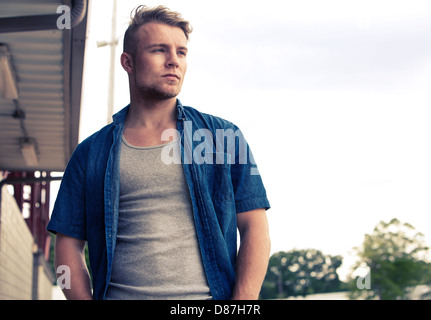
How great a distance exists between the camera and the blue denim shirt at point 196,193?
1.85 metres

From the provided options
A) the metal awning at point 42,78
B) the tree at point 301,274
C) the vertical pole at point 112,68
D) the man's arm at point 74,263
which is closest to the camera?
the man's arm at point 74,263

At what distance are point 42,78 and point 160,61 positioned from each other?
5.36 meters

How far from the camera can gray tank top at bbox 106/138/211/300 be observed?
5.87 feet

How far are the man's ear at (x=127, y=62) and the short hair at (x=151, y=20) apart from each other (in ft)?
0.06

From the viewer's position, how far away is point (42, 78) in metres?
6.94

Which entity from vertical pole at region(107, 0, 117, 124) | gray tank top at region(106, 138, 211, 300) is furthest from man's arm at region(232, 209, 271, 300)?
vertical pole at region(107, 0, 117, 124)

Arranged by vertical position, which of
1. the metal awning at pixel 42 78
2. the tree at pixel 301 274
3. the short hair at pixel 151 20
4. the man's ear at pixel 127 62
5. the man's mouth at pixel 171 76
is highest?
the metal awning at pixel 42 78

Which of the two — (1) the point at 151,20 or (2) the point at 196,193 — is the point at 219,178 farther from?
(1) the point at 151,20

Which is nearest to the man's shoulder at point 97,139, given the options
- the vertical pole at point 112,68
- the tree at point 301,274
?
the vertical pole at point 112,68

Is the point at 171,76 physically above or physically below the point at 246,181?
above

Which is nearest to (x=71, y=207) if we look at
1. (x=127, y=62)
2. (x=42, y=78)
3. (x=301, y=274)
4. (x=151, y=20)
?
(x=127, y=62)

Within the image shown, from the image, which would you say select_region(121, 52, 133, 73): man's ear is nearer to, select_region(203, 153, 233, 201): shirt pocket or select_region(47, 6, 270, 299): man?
select_region(47, 6, 270, 299): man

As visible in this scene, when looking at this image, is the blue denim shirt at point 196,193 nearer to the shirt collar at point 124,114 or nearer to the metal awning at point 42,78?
the shirt collar at point 124,114
